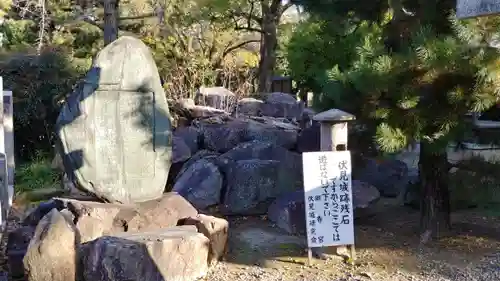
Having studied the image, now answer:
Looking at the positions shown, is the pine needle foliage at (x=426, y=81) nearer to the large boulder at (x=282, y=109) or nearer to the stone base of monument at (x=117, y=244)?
the stone base of monument at (x=117, y=244)

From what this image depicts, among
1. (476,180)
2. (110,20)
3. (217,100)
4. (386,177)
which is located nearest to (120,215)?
(476,180)

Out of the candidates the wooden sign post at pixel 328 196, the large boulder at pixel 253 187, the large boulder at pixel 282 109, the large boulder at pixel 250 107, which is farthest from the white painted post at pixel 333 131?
the large boulder at pixel 282 109

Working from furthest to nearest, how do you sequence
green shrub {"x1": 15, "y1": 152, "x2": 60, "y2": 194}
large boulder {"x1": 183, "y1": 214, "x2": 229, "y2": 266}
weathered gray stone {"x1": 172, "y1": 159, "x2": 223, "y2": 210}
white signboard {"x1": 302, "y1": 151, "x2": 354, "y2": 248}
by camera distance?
1. green shrub {"x1": 15, "y1": 152, "x2": 60, "y2": 194}
2. weathered gray stone {"x1": 172, "y1": 159, "x2": 223, "y2": 210}
3. large boulder {"x1": 183, "y1": 214, "x2": 229, "y2": 266}
4. white signboard {"x1": 302, "y1": 151, "x2": 354, "y2": 248}

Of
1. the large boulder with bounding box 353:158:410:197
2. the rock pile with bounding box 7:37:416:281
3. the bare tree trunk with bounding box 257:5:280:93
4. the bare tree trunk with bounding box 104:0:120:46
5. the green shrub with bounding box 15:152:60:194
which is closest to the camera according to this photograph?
the rock pile with bounding box 7:37:416:281

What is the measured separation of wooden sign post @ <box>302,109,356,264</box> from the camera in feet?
16.0

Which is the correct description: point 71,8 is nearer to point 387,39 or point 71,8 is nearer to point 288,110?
point 288,110

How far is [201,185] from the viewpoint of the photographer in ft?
22.5

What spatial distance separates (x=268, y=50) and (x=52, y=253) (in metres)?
9.25

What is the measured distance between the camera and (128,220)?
5.07m

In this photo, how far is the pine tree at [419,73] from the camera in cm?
414

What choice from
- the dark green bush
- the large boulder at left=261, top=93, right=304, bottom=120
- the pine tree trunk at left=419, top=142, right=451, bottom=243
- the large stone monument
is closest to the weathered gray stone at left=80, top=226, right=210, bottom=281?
the large stone monument

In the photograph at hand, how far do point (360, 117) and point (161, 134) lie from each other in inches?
72.9

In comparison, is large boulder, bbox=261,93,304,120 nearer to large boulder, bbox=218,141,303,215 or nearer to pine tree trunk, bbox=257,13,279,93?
pine tree trunk, bbox=257,13,279,93

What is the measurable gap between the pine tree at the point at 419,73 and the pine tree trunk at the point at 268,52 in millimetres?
7482
